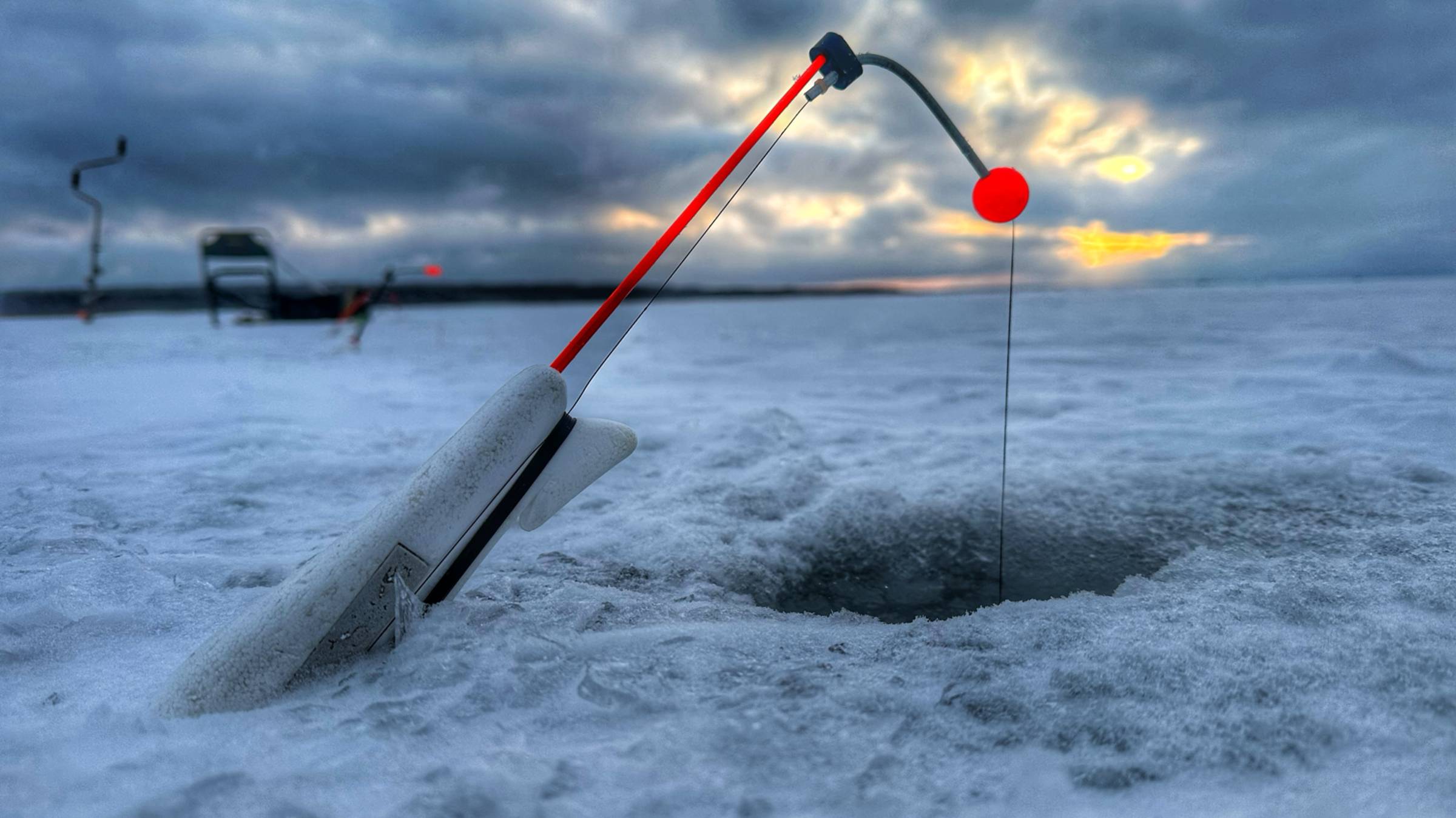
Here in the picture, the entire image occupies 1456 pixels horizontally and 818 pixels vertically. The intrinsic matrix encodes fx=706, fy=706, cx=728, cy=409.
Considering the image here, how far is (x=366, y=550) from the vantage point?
170 cm

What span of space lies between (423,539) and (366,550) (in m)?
0.13

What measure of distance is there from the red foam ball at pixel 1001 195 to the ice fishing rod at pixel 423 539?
4.79 feet

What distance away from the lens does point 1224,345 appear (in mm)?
11094

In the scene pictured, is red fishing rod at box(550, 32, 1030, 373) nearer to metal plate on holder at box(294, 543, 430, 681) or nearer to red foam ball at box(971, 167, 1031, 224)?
red foam ball at box(971, 167, 1031, 224)

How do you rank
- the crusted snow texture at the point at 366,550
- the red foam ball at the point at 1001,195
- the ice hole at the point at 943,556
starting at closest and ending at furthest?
the crusted snow texture at the point at 366,550 → the ice hole at the point at 943,556 → the red foam ball at the point at 1001,195

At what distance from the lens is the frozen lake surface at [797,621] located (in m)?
1.31

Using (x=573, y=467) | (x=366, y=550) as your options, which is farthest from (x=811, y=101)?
(x=366, y=550)

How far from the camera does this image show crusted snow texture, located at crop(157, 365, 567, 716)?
1.53 meters

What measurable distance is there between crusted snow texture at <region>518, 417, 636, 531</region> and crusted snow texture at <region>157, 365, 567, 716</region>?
0.08m

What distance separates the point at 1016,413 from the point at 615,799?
5611 millimetres

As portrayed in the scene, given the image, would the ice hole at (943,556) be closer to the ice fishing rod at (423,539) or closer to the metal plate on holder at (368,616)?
the ice fishing rod at (423,539)

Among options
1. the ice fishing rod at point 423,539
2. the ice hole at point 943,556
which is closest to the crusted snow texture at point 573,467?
the ice fishing rod at point 423,539

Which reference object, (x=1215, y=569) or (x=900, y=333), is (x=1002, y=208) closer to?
(x=1215, y=569)

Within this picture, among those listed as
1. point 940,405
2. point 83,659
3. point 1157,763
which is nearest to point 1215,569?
point 1157,763
